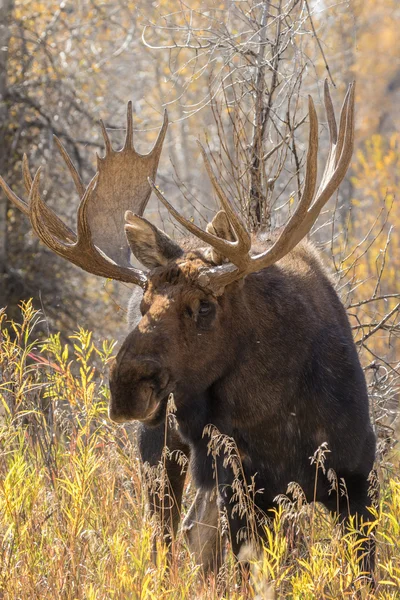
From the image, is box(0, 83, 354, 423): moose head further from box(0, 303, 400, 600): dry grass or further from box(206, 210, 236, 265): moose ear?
box(0, 303, 400, 600): dry grass

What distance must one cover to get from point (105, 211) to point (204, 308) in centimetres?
134

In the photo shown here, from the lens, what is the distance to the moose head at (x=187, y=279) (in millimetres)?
3883

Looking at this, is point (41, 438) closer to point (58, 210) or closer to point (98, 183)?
point (98, 183)

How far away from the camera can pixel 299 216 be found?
13.5 feet

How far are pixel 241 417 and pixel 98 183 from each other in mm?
1721

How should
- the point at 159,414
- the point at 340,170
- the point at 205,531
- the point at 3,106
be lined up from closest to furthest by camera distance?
1. the point at 159,414
2. the point at 340,170
3. the point at 205,531
4. the point at 3,106

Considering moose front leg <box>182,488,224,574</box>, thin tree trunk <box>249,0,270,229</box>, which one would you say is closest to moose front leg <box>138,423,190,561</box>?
moose front leg <box>182,488,224,574</box>

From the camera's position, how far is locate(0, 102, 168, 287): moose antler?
454cm

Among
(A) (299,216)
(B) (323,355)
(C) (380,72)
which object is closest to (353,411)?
(B) (323,355)

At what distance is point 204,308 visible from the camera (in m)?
4.16

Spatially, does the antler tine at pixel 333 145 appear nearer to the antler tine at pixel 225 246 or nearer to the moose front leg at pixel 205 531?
the antler tine at pixel 225 246

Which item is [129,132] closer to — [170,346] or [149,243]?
[149,243]

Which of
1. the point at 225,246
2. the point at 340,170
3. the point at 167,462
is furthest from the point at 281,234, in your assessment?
the point at 167,462

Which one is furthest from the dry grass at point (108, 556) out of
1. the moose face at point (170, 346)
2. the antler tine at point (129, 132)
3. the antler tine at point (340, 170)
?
the antler tine at point (129, 132)
